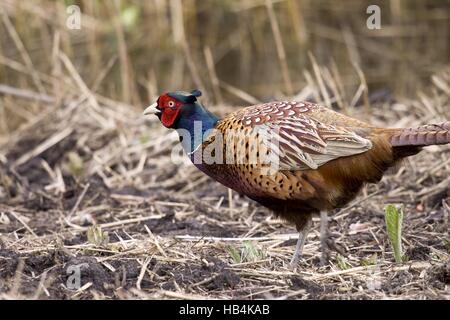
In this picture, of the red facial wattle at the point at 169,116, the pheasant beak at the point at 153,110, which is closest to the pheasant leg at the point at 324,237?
the red facial wattle at the point at 169,116

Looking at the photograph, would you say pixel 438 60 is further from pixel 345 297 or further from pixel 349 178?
pixel 345 297

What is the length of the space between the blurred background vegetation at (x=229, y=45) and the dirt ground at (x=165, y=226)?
144 centimetres

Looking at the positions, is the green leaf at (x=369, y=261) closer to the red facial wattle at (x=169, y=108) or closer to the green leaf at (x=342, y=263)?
the green leaf at (x=342, y=263)

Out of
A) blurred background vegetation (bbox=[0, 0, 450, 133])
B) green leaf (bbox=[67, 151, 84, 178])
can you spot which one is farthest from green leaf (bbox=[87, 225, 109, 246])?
blurred background vegetation (bbox=[0, 0, 450, 133])

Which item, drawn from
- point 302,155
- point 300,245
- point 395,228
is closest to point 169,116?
point 302,155

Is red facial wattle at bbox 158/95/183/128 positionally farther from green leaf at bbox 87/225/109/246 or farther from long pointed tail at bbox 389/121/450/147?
long pointed tail at bbox 389/121/450/147

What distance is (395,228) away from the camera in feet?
13.3

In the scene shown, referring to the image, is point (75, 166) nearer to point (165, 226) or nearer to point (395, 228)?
point (165, 226)

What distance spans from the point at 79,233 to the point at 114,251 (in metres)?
0.89

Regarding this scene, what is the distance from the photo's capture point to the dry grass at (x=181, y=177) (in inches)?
149

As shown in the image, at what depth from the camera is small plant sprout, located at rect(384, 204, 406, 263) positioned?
13.3 ft

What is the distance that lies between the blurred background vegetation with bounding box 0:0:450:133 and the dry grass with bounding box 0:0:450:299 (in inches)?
1.0
